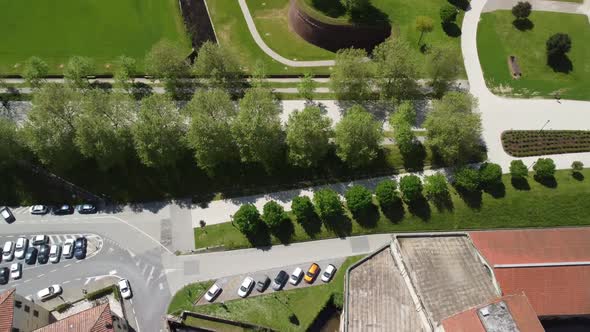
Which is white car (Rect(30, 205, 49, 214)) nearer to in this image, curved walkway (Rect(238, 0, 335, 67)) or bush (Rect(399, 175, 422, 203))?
curved walkway (Rect(238, 0, 335, 67))

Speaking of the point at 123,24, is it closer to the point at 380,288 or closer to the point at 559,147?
the point at 380,288

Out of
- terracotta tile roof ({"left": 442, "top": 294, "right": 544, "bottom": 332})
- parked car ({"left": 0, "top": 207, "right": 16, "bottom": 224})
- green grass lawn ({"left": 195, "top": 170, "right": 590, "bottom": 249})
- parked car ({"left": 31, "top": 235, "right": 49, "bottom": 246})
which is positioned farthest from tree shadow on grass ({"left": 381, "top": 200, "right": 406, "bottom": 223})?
parked car ({"left": 0, "top": 207, "right": 16, "bottom": 224})

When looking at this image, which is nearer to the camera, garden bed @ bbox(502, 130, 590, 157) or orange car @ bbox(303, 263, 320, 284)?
orange car @ bbox(303, 263, 320, 284)

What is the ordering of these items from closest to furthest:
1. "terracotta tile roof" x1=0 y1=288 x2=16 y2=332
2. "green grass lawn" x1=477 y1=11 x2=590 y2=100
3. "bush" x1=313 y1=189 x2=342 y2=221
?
"terracotta tile roof" x1=0 y1=288 x2=16 y2=332, "bush" x1=313 y1=189 x2=342 y2=221, "green grass lawn" x1=477 y1=11 x2=590 y2=100

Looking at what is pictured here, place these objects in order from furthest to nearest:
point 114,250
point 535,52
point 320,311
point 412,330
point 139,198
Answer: point 535,52 → point 139,198 → point 114,250 → point 320,311 → point 412,330

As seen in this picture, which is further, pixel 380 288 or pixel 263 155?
pixel 263 155

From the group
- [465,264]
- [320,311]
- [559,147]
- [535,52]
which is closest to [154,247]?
[320,311]

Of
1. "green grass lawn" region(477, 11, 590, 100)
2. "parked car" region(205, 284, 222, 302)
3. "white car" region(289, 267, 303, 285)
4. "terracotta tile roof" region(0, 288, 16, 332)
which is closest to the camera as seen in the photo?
"terracotta tile roof" region(0, 288, 16, 332)
